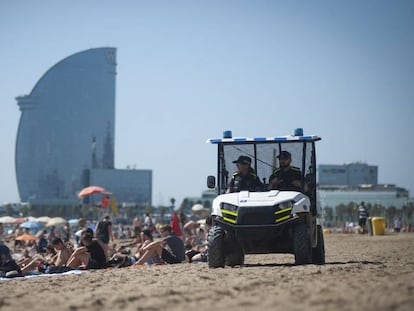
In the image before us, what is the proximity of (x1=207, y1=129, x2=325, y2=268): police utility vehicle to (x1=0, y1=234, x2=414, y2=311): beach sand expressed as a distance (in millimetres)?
670

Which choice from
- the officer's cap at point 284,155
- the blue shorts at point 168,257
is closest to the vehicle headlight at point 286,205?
the officer's cap at point 284,155

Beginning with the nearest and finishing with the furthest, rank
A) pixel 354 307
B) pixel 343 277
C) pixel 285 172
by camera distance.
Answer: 1. pixel 354 307
2. pixel 343 277
3. pixel 285 172

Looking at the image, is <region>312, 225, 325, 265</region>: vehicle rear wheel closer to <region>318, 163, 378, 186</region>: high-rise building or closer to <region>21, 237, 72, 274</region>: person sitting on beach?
<region>21, 237, 72, 274</region>: person sitting on beach

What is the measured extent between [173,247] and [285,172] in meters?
4.37

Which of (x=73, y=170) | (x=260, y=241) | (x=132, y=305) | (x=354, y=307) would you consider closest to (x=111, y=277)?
(x=260, y=241)

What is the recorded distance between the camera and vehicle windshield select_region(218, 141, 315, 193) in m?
12.6

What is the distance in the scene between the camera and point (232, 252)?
1277 centimetres

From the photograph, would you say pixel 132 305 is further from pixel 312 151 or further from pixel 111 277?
pixel 312 151

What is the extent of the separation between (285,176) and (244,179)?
645mm

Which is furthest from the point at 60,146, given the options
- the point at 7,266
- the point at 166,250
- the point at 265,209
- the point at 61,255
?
the point at 265,209

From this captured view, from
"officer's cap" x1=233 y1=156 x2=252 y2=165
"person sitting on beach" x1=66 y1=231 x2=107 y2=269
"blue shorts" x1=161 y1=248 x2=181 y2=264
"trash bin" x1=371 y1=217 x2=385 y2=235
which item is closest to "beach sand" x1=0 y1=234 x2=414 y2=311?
"officer's cap" x1=233 y1=156 x2=252 y2=165

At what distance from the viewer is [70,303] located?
7941mm

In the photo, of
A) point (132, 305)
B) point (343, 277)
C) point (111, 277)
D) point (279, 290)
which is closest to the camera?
point (132, 305)

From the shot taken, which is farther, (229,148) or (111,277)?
(229,148)
